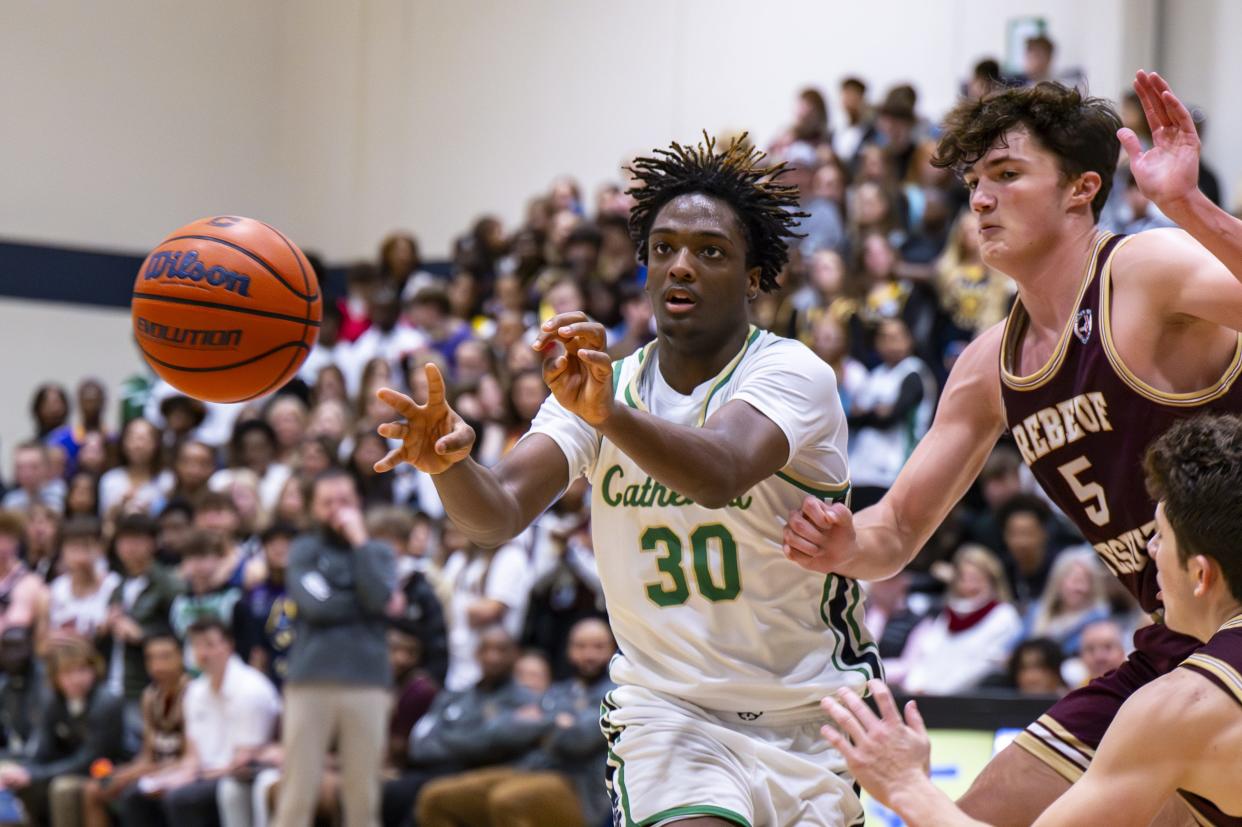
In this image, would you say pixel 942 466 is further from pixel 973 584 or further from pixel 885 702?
pixel 973 584

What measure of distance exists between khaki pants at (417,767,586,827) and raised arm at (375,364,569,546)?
4.87 metres

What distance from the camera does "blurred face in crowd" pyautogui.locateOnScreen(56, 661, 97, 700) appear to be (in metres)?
11.1

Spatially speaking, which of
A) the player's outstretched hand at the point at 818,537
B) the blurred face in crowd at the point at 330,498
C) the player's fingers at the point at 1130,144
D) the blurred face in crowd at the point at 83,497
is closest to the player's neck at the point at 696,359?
the player's outstretched hand at the point at 818,537

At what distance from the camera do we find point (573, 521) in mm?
10016

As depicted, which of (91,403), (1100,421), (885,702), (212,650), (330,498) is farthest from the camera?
(91,403)

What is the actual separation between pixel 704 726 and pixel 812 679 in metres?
0.30

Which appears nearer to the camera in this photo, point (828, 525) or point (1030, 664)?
point (828, 525)

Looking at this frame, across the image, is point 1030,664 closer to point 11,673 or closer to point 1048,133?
point 1048,133

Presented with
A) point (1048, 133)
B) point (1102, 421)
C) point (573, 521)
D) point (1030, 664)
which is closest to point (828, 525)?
point (1102, 421)

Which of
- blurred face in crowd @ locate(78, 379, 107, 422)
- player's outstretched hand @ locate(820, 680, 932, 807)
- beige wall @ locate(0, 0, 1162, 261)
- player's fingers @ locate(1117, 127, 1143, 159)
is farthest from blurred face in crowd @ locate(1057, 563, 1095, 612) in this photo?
blurred face in crowd @ locate(78, 379, 107, 422)

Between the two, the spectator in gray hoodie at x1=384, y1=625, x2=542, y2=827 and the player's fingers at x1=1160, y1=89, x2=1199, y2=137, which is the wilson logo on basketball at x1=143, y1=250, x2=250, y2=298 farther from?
the spectator in gray hoodie at x1=384, y1=625, x2=542, y2=827

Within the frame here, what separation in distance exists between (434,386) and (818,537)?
1045 mm

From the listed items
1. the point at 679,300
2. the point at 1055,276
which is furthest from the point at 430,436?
the point at 1055,276

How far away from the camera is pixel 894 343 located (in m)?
10.4
